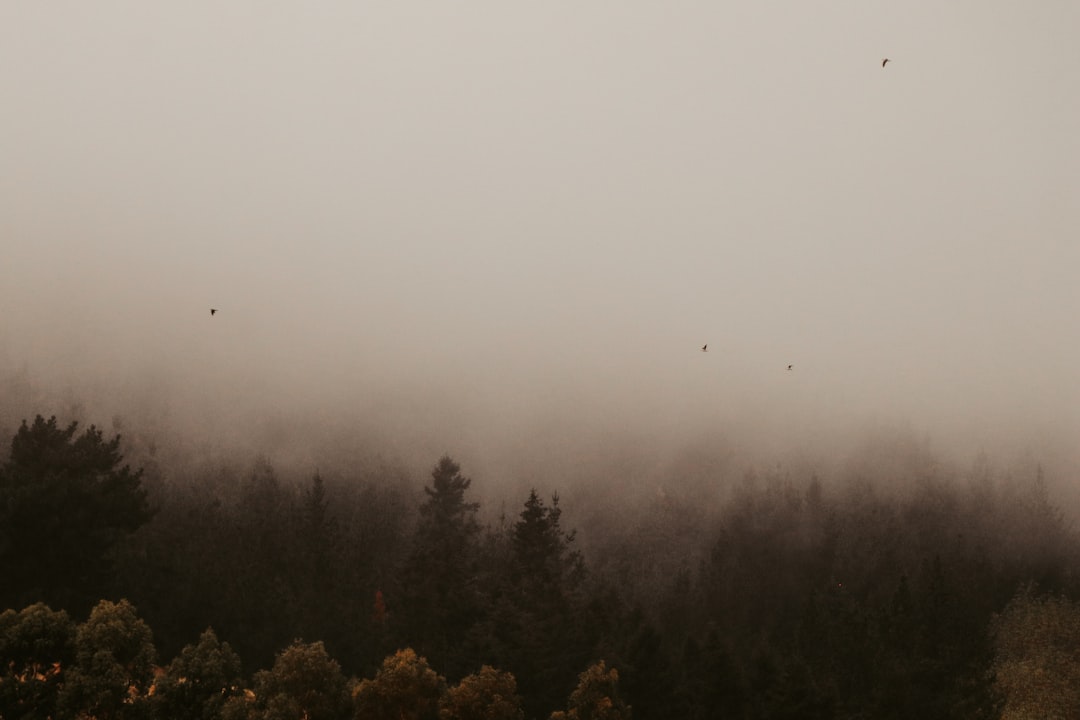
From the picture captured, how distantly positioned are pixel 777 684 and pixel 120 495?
4682 cm

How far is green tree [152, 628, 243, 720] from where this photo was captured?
40.3 metres

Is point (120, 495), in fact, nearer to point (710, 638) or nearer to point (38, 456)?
point (38, 456)

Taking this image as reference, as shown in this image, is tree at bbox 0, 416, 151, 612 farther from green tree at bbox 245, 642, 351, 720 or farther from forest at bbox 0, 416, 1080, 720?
green tree at bbox 245, 642, 351, 720

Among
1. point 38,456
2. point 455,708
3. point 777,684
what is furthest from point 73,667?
point 777,684

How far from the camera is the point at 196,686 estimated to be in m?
40.9

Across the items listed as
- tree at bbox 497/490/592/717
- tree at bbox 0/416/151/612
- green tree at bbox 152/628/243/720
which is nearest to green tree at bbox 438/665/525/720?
green tree at bbox 152/628/243/720

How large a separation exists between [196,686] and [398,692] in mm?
9576

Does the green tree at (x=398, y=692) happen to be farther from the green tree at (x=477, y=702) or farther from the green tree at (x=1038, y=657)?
the green tree at (x=1038, y=657)

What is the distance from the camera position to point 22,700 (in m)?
39.7

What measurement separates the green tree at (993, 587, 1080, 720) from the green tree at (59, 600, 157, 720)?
234 ft

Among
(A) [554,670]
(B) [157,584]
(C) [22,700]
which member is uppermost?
(B) [157,584]

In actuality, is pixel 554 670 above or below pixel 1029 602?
above

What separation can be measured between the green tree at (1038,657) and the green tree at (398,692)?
58501 millimetres

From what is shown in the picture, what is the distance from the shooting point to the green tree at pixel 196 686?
40.3 m
